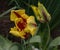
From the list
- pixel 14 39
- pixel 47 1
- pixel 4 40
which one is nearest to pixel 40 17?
pixel 4 40

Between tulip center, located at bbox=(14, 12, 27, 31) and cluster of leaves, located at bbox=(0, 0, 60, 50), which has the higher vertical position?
tulip center, located at bbox=(14, 12, 27, 31)

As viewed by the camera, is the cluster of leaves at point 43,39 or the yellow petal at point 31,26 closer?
the yellow petal at point 31,26

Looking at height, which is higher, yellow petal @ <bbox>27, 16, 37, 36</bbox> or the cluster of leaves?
yellow petal @ <bbox>27, 16, 37, 36</bbox>

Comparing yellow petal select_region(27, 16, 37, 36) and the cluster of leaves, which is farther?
the cluster of leaves

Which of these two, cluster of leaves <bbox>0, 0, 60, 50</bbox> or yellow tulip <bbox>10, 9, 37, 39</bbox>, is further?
cluster of leaves <bbox>0, 0, 60, 50</bbox>

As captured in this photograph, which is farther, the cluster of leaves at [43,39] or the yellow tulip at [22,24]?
the cluster of leaves at [43,39]

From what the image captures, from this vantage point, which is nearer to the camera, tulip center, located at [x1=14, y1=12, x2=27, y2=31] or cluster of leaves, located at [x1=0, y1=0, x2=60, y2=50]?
tulip center, located at [x1=14, y1=12, x2=27, y2=31]

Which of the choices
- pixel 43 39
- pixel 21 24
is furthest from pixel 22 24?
pixel 43 39

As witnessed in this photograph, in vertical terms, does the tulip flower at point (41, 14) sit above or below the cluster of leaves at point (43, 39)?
above

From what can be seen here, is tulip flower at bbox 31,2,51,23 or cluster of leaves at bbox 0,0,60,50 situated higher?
tulip flower at bbox 31,2,51,23

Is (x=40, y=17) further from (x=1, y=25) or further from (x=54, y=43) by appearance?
(x=1, y=25)

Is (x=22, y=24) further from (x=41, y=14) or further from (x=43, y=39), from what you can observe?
(x=43, y=39)
